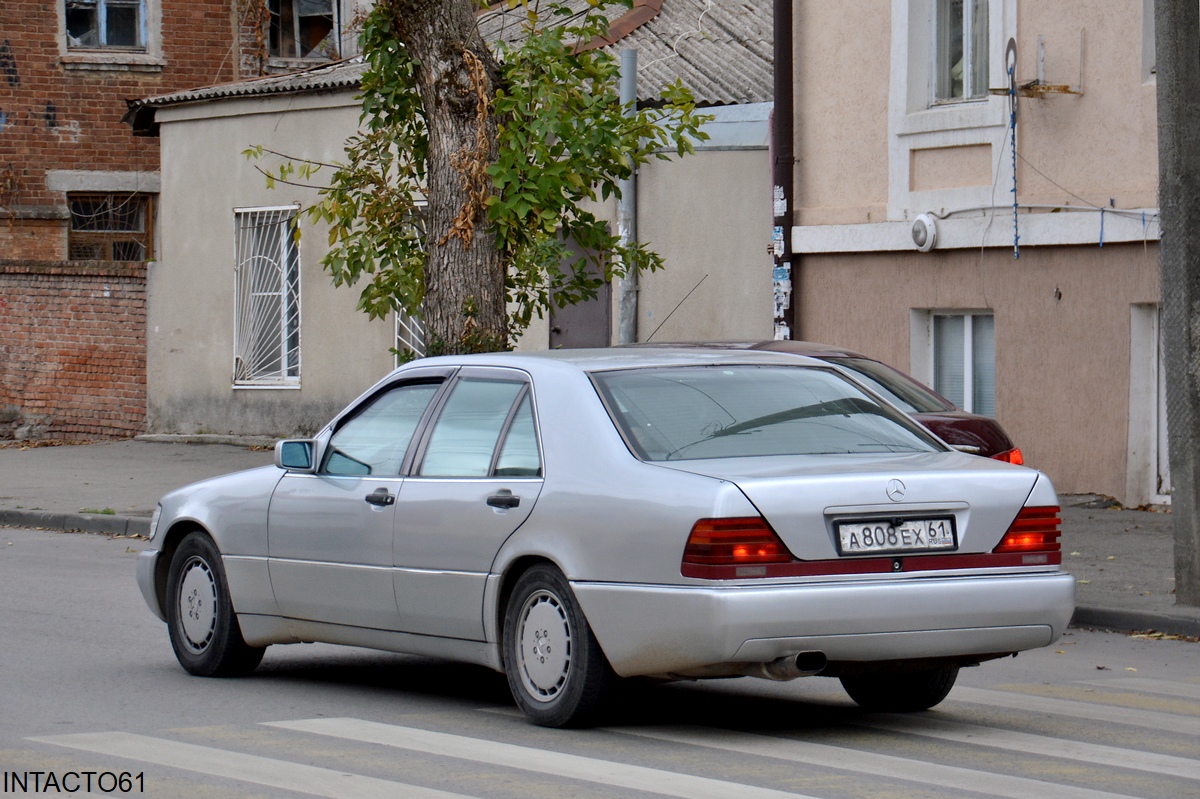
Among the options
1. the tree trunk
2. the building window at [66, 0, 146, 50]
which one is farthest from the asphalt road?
the building window at [66, 0, 146, 50]

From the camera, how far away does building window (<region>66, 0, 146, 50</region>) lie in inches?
1127

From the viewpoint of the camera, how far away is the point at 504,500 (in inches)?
291

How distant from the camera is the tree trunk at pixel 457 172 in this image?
14.1m

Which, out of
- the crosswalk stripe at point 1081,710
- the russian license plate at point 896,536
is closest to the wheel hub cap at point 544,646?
the russian license plate at point 896,536

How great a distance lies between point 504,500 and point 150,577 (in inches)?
101

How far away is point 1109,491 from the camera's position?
1608 cm

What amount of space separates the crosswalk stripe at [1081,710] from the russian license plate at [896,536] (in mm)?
1288

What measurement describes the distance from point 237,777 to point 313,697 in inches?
73.7

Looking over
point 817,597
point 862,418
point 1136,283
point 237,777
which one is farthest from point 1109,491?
point 237,777

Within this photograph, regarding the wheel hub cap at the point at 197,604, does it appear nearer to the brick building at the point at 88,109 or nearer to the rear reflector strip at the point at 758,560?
the rear reflector strip at the point at 758,560

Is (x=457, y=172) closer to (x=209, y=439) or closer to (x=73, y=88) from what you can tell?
(x=209, y=439)

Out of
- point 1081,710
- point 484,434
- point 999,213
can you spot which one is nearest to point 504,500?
point 484,434

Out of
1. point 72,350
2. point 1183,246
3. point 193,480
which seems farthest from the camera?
point 72,350

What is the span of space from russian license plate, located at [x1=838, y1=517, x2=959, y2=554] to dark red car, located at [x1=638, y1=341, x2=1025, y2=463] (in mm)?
4442
